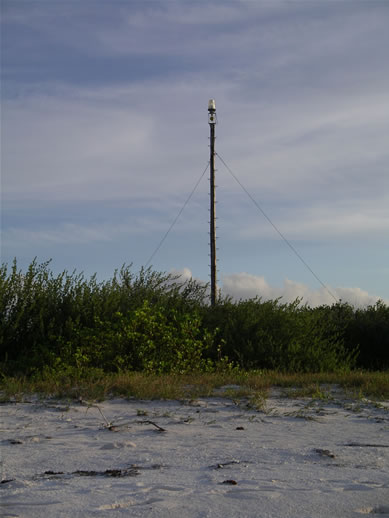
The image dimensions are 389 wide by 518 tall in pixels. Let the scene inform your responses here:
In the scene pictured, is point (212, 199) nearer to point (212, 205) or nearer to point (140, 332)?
point (212, 205)

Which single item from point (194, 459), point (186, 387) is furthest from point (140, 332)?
point (194, 459)

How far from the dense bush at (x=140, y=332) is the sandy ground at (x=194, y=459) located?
4.54 meters

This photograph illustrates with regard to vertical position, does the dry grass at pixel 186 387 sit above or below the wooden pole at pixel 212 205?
below

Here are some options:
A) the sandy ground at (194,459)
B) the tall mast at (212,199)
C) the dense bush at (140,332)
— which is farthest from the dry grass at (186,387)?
the tall mast at (212,199)

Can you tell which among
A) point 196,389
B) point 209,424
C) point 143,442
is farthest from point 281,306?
point 143,442

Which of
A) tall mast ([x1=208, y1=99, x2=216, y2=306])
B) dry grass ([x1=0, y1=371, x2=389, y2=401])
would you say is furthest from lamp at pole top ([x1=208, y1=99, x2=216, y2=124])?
dry grass ([x1=0, y1=371, x2=389, y2=401])

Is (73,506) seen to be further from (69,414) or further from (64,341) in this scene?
(64,341)

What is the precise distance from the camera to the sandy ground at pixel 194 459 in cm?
376

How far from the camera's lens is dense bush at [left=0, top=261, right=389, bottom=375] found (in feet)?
40.7

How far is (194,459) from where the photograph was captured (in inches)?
195

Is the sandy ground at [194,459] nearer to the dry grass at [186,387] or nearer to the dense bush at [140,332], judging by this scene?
the dry grass at [186,387]

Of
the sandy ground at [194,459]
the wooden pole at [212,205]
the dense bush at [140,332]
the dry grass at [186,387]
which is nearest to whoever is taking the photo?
the sandy ground at [194,459]

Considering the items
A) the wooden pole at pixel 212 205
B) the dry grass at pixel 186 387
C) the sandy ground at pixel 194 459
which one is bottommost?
the sandy ground at pixel 194 459

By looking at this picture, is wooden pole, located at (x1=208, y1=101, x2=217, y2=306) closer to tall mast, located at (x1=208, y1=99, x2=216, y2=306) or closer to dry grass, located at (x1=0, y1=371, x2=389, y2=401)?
tall mast, located at (x1=208, y1=99, x2=216, y2=306)
